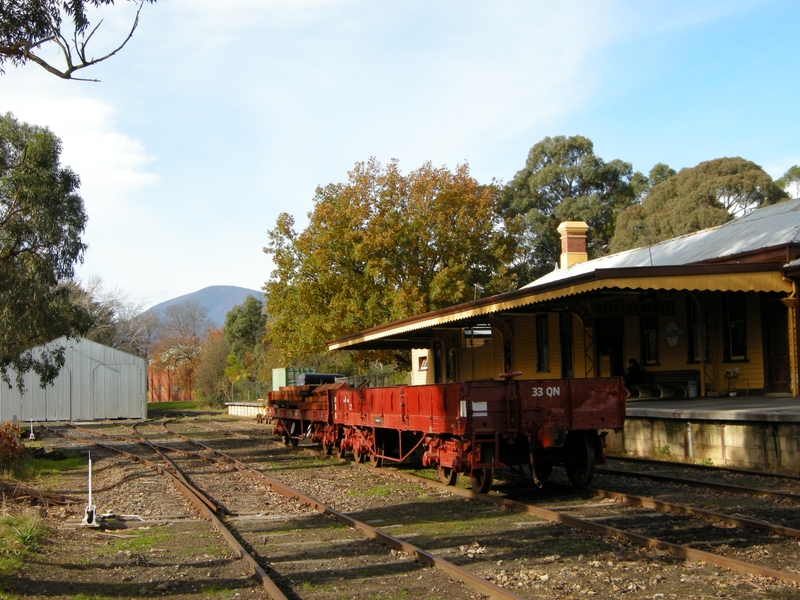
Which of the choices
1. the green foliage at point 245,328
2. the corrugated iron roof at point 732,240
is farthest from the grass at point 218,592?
the green foliage at point 245,328

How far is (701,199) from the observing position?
45375 mm

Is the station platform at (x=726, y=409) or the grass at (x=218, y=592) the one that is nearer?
the grass at (x=218, y=592)

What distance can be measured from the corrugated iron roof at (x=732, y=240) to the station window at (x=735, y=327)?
1181 millimetres

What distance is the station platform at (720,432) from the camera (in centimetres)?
1334

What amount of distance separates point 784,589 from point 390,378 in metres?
37.7

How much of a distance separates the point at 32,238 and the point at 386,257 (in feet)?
54.5

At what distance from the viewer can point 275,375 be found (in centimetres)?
4294

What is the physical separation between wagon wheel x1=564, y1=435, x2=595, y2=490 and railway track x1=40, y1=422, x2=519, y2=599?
350cm

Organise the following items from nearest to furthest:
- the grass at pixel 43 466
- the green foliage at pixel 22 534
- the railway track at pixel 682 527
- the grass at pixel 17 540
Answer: the railway track at pixel 682 527 → the grass at pixel 17 540 → the green foliage at pixel 22 534 → the grass at pixel 43 466

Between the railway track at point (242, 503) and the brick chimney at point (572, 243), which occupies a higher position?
the brick chimney at point (572, 243)

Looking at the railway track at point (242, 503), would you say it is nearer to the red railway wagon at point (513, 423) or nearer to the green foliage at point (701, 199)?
the red railway wagon at point (513, 423)

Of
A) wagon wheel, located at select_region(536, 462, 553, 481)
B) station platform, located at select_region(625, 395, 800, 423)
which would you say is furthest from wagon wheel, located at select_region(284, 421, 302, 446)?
wagon wheel, located at select_region(536, 462, 553, 481)

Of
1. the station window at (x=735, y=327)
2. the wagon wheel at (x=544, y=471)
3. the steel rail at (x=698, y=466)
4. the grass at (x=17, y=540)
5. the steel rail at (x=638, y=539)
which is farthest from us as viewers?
the station window at (x=735, y=327)

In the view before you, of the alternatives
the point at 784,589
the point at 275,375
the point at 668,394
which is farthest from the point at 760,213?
the point at 275,375
